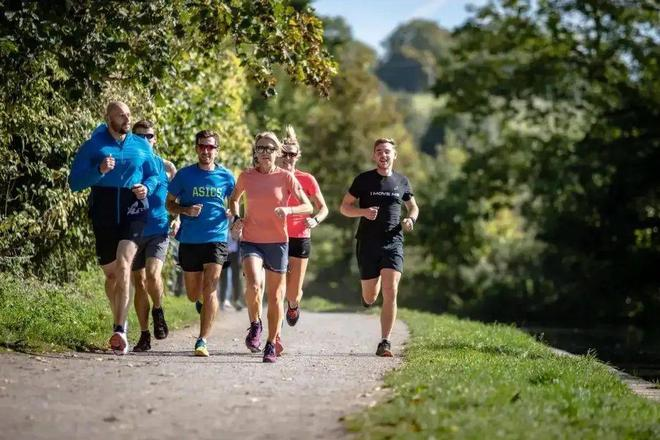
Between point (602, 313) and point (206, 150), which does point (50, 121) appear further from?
point (602, 313)

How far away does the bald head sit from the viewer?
11.3 metres

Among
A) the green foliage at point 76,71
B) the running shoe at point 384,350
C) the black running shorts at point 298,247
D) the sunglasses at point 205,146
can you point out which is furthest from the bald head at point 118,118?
the running shoe at point 384,350

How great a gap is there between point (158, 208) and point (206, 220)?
57 cm

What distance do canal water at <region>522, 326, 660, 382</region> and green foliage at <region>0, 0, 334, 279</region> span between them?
5.28 meters

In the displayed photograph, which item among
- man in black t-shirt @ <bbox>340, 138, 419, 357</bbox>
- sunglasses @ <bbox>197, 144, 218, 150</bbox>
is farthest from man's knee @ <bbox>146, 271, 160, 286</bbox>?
man in black t-shirt @ <bbox>340, 138, 419, 357</bbox>

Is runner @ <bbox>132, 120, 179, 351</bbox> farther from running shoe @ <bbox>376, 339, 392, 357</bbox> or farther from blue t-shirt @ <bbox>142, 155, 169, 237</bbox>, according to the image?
running shoe @ <bbox>376, 339, 392, 357</bbox>

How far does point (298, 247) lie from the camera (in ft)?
43.5

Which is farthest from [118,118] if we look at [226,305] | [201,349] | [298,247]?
[226,305]

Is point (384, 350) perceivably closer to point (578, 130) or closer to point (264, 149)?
point (264, 149)

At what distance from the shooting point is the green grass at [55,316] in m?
11.6

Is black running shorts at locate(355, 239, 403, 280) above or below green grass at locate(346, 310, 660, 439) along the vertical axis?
above

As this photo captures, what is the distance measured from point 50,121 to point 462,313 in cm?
3465

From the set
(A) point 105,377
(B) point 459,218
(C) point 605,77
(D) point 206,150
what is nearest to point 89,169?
(D) point 206,150

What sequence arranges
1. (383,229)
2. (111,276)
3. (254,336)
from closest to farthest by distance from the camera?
(111,276) → (254,336) → (383,229)
